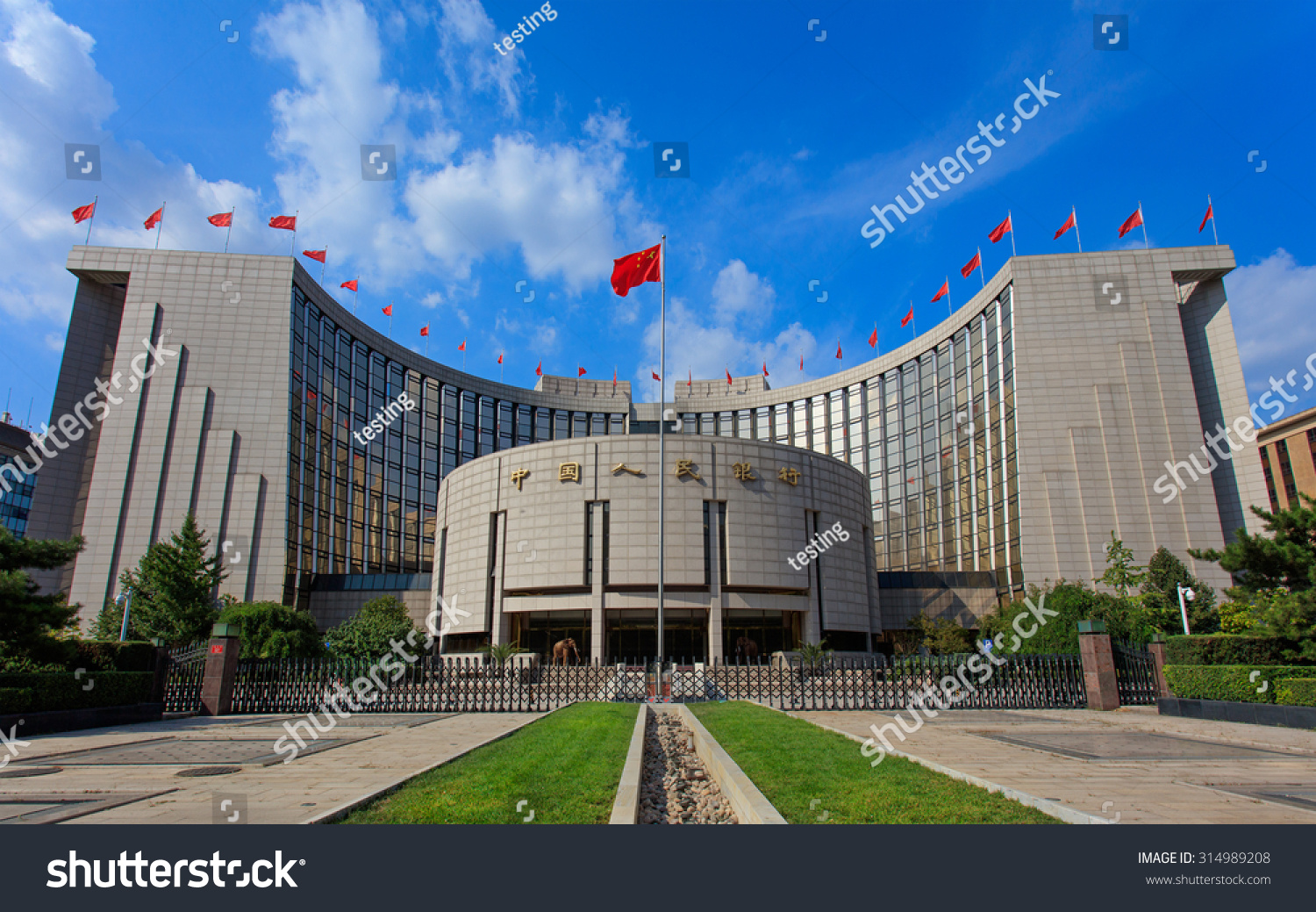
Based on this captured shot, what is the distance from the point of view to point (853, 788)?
308 inches

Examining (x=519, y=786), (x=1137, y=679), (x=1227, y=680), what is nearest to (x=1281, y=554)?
(x=1227, y=680)

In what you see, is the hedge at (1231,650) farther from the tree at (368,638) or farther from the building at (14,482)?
the building at (14,482)

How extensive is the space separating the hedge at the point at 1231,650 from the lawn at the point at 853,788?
14517 mm

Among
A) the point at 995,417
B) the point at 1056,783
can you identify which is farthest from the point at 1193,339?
the point at 1056,783

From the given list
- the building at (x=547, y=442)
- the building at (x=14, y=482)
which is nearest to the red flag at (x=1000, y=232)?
the building at (x=547, y=442)

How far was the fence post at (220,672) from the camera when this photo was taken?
74.5 feet

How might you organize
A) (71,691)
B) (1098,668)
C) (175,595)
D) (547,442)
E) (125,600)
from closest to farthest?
(71,691)
(1098,668)
(175,595)
(125,600)
(547,442)

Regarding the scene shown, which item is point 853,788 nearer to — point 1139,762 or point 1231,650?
point 1139,762

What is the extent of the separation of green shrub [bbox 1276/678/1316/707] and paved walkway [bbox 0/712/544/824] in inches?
744

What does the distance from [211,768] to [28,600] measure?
11169mm

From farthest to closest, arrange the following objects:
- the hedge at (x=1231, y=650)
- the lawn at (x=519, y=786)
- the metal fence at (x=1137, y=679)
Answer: the metal fence at (x=1137, y=679), the hedge at (x=1231, y=650), the lawn at (x=519, y=786)
